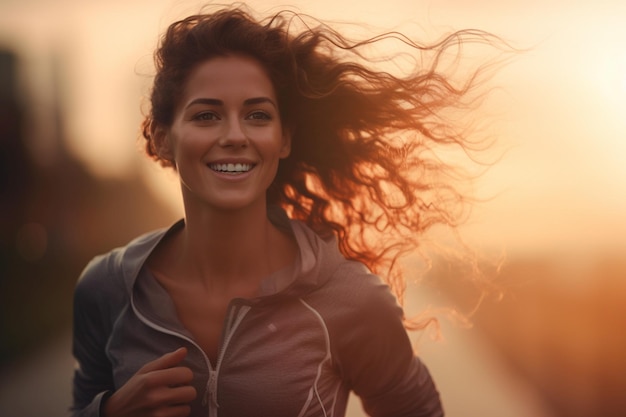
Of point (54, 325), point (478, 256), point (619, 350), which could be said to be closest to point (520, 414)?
point (619, 350)

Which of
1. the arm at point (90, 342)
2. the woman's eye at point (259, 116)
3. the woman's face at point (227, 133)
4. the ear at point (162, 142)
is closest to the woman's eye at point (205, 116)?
the woman's face at point (227, 133)

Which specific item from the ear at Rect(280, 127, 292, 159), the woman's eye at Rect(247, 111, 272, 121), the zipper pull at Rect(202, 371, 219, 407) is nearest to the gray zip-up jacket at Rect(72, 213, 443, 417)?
the zipper pull at Rect(202, 371, 219, 407)

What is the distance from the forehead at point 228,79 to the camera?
12.1 feet

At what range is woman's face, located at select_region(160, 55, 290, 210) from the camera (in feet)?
12.0

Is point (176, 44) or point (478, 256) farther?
point (478, 256)

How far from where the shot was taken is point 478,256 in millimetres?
4359

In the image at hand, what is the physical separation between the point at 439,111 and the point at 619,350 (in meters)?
7.99

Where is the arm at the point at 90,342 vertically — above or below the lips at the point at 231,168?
below

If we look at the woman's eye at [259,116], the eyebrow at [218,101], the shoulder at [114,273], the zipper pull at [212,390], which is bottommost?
the zipper pull at [212,390]

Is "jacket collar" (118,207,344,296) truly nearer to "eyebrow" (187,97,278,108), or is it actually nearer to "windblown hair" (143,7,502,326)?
"windblown hair" (143,7,502,326)

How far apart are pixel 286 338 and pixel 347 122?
0.91 m

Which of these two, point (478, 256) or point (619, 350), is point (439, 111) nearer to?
point (478, 256)

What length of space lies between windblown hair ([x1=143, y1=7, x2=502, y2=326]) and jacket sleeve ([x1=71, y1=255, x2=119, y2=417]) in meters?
0.55

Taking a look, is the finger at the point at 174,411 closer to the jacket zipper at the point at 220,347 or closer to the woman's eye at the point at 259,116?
the jacket zipper at the point at 220,347
